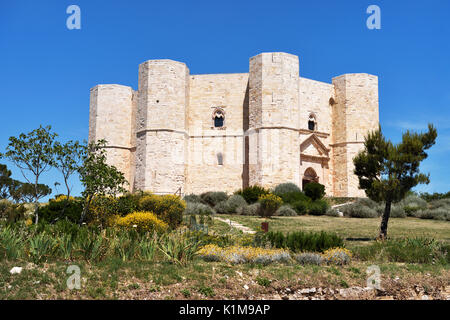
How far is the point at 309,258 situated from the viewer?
8797mm

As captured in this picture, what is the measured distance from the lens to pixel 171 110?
28.6 metres

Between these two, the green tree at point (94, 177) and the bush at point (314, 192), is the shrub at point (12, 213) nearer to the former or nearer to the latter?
the green tree at point (94, 177)

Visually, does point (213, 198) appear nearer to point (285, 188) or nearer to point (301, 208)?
point (285, 188)

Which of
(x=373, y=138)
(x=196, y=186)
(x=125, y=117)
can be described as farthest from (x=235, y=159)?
(x=373, y=138)

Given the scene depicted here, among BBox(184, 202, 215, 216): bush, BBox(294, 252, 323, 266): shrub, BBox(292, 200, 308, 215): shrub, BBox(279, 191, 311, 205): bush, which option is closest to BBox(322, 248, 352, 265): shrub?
BBox(294, 252, 323, 266): shrub

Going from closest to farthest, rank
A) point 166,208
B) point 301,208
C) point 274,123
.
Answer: point 166,208, point 301,208, point 274,123

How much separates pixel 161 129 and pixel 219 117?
4637 mm

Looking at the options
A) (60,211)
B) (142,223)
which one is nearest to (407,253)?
(142,223)

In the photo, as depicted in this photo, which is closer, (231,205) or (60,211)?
(60,211)

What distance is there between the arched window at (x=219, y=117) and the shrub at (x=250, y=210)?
10316mm

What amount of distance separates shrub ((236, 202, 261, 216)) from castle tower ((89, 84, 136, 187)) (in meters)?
12.2

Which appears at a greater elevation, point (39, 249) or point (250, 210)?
point (250, 210)

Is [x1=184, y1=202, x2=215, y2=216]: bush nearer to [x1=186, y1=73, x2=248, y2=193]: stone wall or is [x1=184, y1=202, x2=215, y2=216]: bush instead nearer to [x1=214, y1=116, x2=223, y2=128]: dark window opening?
[x1=186, y1=73, x2=248, y2=193]: stone wall
